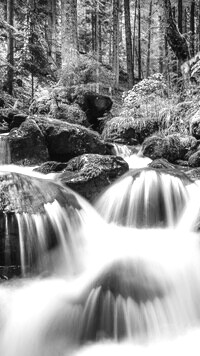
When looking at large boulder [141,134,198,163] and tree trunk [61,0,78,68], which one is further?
tree trunk [61,0,78,68]

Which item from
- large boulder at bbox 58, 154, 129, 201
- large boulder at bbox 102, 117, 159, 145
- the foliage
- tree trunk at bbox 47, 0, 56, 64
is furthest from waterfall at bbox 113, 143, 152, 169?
tree trunk at bbox 47, 0, 56, 64

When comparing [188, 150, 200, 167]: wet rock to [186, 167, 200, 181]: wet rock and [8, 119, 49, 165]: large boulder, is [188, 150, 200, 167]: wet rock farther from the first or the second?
[8, 119, 49, 165]: large boulder

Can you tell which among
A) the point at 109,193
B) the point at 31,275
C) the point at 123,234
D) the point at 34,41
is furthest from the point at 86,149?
the point at 34,41

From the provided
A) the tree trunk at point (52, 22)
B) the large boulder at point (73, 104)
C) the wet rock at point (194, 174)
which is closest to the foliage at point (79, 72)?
the large boulder at point (73, 104)

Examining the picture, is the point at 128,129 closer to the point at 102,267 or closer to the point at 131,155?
the point at 131,155

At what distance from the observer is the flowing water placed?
149 inches

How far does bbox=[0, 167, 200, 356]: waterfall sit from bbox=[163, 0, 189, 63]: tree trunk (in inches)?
237

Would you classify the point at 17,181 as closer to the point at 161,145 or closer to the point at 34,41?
the point at 161,145

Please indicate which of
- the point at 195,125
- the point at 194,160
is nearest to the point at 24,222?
the point at 194,160

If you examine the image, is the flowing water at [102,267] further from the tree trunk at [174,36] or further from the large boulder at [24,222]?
the tree trunk at [174,36]

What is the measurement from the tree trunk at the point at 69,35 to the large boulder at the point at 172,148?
4.97 meters

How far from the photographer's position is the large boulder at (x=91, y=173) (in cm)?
648

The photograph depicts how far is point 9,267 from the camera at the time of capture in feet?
15.2

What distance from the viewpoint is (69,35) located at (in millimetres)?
12375
